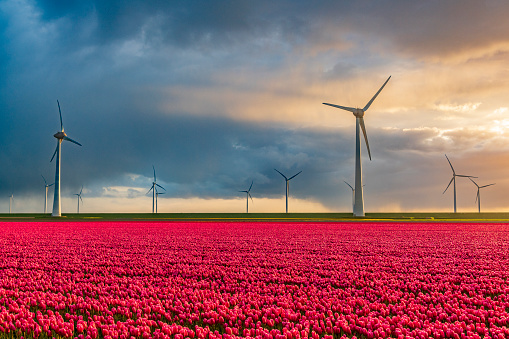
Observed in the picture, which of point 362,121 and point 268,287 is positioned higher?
point 362,121

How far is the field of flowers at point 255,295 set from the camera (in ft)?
28.7

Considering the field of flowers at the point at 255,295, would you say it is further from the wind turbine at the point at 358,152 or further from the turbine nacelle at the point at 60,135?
the turbine nacelle at the point at 60,135

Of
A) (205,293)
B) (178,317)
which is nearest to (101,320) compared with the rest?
(178,317)

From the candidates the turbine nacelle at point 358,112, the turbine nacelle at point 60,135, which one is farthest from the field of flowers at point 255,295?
the turbine nacelle at point 60,135

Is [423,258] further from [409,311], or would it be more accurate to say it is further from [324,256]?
[409,311]

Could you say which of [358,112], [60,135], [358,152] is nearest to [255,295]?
[358,152]

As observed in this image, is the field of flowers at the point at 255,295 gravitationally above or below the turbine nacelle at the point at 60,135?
below

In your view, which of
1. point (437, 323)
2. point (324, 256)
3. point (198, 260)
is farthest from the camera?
point (324, 256)

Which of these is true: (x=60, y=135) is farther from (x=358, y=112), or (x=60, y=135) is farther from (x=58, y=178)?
(x=358, y=112)

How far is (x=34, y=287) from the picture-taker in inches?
541

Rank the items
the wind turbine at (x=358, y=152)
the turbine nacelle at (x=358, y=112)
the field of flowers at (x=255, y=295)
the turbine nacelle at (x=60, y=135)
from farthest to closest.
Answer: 1. the turbine nacelle at (x=60, y=135)
2. the turbine nacelle at (x=358, y=112)
3. the wind turbine at (x=358, y=152)
4. the field of flowers at (x=255, y=295)

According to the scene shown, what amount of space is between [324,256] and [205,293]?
10.5 meters

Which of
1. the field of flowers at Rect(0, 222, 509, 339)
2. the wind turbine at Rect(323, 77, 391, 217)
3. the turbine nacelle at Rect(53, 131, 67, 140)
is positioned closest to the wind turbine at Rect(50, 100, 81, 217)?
the turbine nacelle at Rect(53, 131, 67, 140)

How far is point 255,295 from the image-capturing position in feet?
39.4
